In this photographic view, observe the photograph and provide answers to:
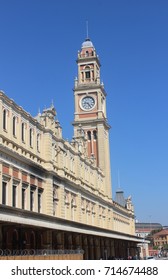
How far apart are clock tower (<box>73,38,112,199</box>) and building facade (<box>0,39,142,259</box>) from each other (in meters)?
0.17

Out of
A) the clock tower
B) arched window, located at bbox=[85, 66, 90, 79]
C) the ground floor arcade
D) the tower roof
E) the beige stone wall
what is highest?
the tower roof

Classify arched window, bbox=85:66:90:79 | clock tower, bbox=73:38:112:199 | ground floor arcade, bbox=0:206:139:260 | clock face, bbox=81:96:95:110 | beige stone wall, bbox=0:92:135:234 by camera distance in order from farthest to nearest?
arched window, bbox=85:66:90:79
clock face, bbox=81:96:95:110
clock tower, bbox=73:38:112:199
beige stone wall, bbox=0:92:135:234
ground floor arcade, bbox=0:206:139:260

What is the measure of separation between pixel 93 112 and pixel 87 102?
7.79 feet

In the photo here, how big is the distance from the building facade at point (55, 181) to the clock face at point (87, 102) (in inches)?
0.7

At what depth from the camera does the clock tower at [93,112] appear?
6662cm

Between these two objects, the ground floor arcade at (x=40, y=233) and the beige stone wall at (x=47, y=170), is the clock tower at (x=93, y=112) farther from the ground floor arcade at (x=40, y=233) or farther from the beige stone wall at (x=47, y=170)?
the ground floor arcade at (x=40, y=233)

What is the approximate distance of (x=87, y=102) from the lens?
228ft

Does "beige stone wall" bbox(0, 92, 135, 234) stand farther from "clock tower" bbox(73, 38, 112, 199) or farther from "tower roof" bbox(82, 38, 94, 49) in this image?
"tower roof" bbox(82, 38, 94, 49)

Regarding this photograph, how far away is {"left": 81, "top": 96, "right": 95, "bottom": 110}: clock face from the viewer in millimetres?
68812

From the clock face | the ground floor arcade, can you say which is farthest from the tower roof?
the ground floor arcade

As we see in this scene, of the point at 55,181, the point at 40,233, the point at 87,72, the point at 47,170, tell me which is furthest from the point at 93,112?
the point at 40,233
